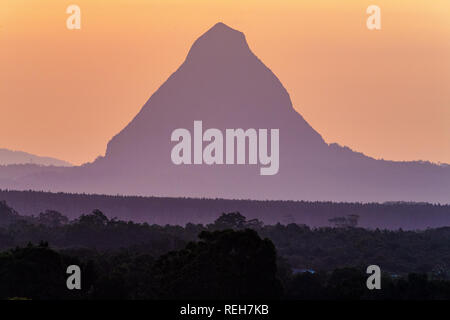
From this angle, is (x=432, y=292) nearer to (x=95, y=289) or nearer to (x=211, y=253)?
(x=211, y=253)

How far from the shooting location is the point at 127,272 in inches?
4643

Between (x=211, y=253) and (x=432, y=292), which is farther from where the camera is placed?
(x=432, y=292)

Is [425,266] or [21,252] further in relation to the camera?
[425,266]
